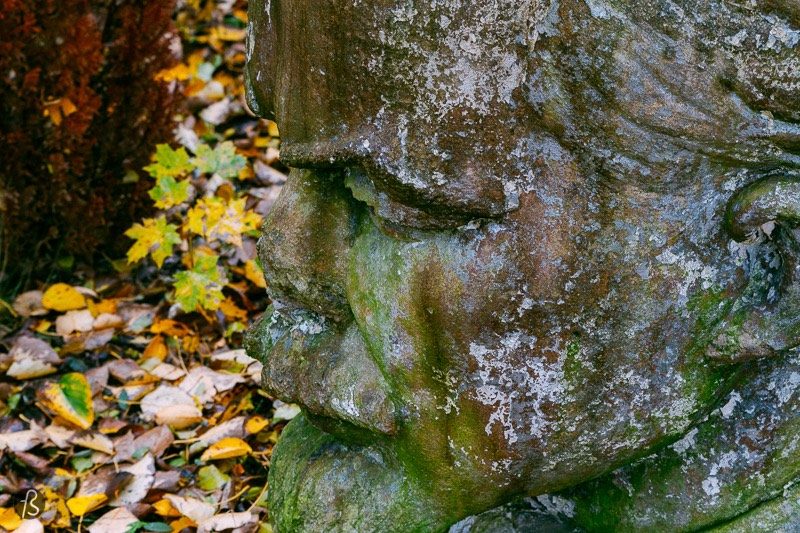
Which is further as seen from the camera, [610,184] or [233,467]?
[233,467]

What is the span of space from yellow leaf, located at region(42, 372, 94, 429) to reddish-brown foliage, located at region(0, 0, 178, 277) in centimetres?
67

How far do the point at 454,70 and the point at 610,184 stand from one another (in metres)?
0.27

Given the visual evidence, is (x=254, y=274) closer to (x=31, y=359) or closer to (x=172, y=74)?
(x=31, y=359)

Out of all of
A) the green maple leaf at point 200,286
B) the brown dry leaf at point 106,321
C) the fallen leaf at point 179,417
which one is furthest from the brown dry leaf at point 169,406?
the brown dry leaf at point 106,321

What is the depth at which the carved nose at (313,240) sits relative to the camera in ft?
5.30

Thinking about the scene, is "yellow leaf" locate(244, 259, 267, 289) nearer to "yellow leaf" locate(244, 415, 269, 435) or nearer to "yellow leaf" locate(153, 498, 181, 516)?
"yellow leaf" locate(244, 415, 269, 435)

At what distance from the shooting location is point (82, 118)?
10.3ft

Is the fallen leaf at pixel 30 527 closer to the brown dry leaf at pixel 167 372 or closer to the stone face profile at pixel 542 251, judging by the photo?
the brown dry leaf at pixel 167 372

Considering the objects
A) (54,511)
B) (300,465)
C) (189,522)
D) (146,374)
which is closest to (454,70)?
(300,465)

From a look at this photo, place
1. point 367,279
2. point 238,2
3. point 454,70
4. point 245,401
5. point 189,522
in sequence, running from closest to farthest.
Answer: point 454,70 < point 367,279 < point 189,522 < point 245,401 < point 238,2

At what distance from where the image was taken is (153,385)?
292cm

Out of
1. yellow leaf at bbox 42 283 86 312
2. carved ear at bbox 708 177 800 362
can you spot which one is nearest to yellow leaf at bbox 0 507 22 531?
yellow leaf at bbox 42 283 86 312

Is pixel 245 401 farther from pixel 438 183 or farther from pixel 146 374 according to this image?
pixel 438 183

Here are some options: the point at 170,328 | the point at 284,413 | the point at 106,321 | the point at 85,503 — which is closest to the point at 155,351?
the point at 170,328
